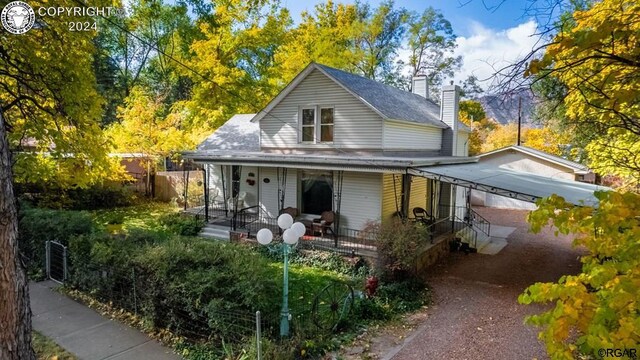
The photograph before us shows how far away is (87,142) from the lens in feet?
34.6

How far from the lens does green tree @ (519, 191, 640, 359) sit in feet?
7.36

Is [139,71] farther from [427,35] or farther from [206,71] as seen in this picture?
[427,35]

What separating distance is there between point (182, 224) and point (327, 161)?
6.99 meters

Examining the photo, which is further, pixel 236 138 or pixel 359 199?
pixel 236 138

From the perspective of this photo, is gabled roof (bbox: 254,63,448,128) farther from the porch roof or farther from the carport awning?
the carport awning

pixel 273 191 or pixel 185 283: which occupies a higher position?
pixel 273 191

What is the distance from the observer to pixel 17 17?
887 cm

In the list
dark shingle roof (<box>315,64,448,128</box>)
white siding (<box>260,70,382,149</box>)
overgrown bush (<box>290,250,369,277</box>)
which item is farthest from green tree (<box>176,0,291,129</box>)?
overgrown bush (<box>290,250,369,277</box>)

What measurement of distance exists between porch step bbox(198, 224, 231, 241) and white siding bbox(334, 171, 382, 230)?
177 inches

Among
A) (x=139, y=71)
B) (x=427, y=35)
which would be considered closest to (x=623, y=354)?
(x=427, y=35)

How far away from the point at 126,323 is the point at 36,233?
16.5ft

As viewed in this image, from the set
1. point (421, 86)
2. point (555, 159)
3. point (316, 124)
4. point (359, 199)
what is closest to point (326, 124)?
point (316, 124)

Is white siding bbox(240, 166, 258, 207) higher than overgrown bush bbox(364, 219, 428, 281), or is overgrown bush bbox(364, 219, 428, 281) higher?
white siding bbox(240, 166, 258, 207)

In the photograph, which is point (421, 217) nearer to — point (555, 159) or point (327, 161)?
point (327, 161)
